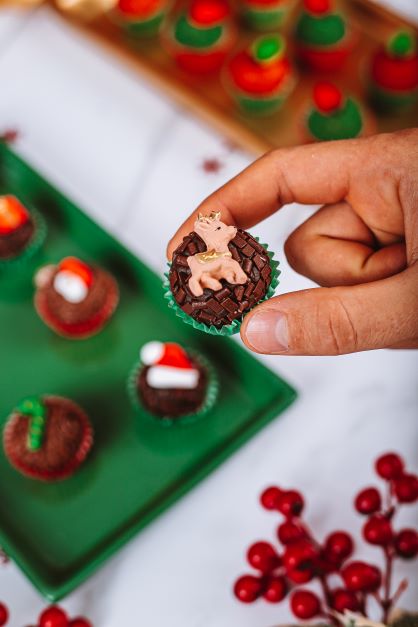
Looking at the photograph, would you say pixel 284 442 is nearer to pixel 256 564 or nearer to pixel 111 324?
pixel 256 564

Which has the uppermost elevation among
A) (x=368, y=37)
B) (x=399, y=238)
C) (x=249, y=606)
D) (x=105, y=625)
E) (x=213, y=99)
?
(x=213, y=99)

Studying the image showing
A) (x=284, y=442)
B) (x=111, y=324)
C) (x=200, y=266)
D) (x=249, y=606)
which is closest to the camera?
(x=200, y=266)

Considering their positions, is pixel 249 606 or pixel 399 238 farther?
pixel 249 606

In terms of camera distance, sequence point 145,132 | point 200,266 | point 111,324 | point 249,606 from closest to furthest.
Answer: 1. point 200,266
2. point 249,606
3. point 111,324
4. point 145,132

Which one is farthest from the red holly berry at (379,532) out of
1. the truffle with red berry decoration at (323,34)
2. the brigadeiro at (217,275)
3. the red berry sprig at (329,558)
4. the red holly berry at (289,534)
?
the truffle with red berry decoration at (323,34)

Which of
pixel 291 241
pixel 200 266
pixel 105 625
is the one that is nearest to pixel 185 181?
pixel 291 241

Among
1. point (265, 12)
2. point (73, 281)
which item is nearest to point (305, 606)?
point (73, 281)

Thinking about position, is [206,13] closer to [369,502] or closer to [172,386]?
[172,386]

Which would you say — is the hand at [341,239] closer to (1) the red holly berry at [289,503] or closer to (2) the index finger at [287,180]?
(2) the index finger at [287,180]
